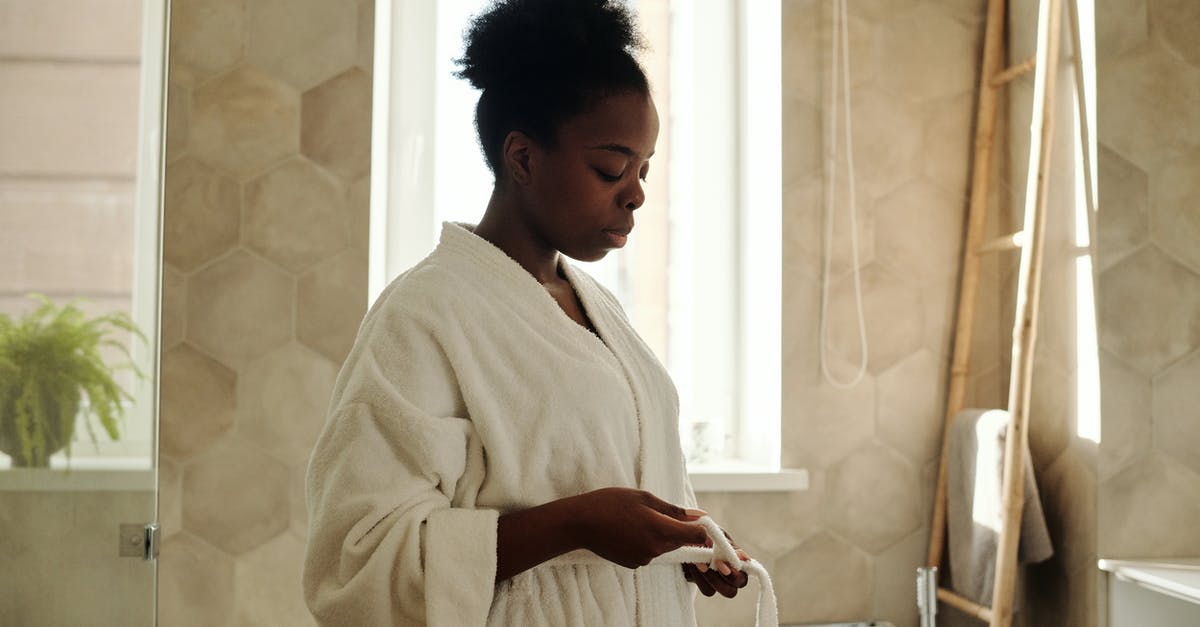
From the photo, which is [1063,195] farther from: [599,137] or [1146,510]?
[599,137]

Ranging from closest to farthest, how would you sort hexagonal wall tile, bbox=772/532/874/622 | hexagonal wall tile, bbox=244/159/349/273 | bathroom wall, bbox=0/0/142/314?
bathroom wall, bbox=0/0/142/314, hexagonal wall tile, bbox=244/159/349/273, hexagonal wall tile, bbox=772/532/874/622

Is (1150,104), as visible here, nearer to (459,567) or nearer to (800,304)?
(800,304)

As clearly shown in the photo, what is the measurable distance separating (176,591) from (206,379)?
322 mm

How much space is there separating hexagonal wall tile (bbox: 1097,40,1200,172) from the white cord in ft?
1.27

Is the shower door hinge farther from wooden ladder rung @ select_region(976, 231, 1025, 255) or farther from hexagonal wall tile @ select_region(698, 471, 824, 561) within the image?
wooden ladder rung @ select_region(976, 231, 1025, 255)

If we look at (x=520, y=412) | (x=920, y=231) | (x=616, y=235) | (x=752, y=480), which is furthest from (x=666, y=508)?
(x=920, y=231)

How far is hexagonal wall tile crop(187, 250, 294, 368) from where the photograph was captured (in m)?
1.56

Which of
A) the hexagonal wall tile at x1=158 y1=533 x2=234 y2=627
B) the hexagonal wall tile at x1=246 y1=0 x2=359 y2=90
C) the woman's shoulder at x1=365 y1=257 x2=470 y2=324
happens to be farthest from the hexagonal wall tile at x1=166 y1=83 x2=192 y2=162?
the woman's shoulder at x1=365 y1=257 x2=470 y2=324

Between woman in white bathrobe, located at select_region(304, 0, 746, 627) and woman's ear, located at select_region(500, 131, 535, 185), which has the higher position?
woman's ear, located at select_region(500, 131, 535, 185)

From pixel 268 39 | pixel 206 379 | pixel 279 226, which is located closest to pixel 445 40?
pixel 268 39

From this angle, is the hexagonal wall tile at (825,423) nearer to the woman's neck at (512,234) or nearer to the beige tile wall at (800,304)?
the beige tile wall at (800,304)

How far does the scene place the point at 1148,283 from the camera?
1507mm

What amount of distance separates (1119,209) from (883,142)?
0.40m

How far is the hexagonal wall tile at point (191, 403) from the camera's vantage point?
1553 millimetres
